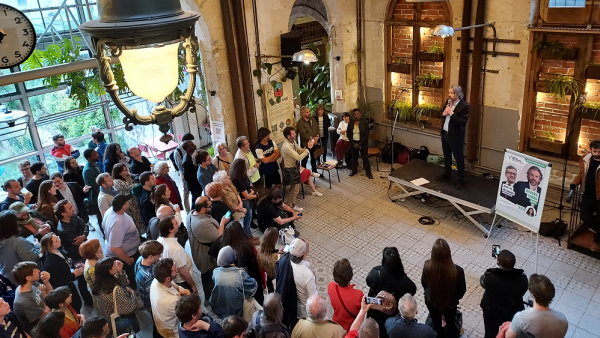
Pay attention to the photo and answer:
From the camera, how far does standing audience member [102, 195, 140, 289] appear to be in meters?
5.34

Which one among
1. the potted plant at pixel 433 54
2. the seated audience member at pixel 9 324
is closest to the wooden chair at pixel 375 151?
the potted plant at pixel 433 54

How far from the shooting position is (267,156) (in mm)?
7910

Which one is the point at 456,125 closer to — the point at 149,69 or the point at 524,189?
the point at 524,189

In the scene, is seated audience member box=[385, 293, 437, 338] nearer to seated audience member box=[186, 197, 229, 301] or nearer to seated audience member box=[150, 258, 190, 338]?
seated audience member box=[150, 258, 190, 338]

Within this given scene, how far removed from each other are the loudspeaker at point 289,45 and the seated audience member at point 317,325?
18.9 feet

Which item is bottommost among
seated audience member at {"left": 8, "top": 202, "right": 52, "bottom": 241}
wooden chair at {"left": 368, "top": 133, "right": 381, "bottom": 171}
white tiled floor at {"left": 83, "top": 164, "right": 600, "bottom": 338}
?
white tiled floor at {"left": 83, "top": 164, "right": 600, "bottom": 338}

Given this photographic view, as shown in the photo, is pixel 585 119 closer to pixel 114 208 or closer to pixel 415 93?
pixel 415 93

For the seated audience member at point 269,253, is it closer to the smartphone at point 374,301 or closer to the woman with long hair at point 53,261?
the smartphone at point 374,301

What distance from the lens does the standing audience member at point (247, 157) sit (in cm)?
744

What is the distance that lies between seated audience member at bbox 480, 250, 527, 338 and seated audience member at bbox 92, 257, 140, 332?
3.34 metres

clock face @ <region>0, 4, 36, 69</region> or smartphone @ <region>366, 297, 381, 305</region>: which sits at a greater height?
clock face @ <region>0, 4, 36, 69</region>

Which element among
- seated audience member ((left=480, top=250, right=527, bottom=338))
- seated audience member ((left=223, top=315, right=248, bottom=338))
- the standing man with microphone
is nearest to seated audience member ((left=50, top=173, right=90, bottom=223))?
seated audience member ((left=223, top=315, right=248, bottom=338))

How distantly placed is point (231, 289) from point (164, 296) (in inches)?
23.0

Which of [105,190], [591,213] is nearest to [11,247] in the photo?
[105,190]
